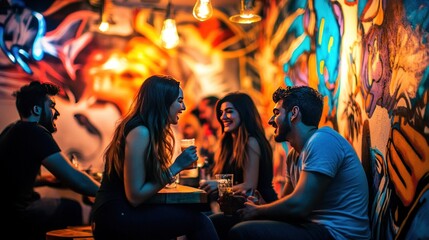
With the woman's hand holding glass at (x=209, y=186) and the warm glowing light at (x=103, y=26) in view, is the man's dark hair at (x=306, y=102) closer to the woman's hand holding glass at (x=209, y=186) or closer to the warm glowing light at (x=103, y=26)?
the woman's hand holding glass at (x=209, y=186)

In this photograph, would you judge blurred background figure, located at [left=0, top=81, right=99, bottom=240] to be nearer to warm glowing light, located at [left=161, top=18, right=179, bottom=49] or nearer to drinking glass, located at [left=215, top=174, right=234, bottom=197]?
drinking glass, located at [left=215, top=174, right=234, bottom=197]

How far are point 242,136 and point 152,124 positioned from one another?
129 cm

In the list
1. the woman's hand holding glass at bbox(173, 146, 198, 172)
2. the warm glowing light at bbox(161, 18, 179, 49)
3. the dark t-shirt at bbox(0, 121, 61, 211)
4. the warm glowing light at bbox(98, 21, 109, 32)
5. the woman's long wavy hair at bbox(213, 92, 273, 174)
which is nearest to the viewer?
the woman's hand holding glass at bbox(173, 146, 198, 172)

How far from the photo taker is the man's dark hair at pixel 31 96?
3.70 metres

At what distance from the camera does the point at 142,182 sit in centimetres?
279

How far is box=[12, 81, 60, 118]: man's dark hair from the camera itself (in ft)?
12.1

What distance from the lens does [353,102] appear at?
387cm

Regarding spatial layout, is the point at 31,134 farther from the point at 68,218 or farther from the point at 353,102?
the point at 353,102

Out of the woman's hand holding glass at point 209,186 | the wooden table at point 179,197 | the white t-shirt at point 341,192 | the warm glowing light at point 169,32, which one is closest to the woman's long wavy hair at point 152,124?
the wooden table at point 179,197

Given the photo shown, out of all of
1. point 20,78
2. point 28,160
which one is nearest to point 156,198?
point 28,160

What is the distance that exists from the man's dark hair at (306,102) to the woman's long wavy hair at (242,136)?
89cm

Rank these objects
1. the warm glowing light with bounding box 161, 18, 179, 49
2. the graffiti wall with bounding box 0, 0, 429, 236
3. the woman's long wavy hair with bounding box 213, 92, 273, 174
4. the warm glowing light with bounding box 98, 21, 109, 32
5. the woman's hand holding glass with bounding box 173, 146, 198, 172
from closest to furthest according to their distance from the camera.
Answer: the woman's hand holding glass with bounding box 173, 146, 198, 172, the graffiti wall with bounding box 0, 0, 429, 236, the woman's long wavy hair with bounding box 213, 92, 273, 174, the warm glowing light with bounding box 161, 18, 179, 49, the warm glowing light with bounding box 98, 21, 109, 32

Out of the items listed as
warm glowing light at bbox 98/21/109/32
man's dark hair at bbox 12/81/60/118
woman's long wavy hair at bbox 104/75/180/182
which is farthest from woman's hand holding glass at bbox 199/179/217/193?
warm glowing light at bbox 98/21/109/32

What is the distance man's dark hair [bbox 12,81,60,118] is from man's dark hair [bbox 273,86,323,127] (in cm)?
180
